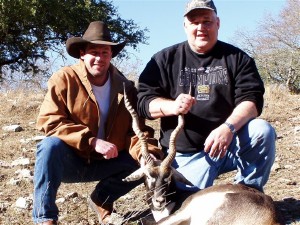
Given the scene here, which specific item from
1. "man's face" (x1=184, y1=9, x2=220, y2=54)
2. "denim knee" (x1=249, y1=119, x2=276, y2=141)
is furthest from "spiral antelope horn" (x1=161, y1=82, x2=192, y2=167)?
"man's face" (x1=184, y1=9, x2=220, y2=54)

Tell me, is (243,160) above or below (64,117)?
below

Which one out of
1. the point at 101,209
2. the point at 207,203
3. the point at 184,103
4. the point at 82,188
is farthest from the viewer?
the point at 82,188

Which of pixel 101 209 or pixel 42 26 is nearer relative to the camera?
pixel 101 209

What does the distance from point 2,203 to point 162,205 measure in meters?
1.98

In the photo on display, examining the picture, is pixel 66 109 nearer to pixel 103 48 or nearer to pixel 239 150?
pixel 103 48

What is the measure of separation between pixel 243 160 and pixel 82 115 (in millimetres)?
1434

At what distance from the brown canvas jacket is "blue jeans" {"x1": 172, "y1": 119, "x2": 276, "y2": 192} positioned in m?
0.33

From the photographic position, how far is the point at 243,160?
14.5ft

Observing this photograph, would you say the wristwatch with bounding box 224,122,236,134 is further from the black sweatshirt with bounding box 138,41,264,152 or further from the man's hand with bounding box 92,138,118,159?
the man's hand with bounding box 92,138,118,159

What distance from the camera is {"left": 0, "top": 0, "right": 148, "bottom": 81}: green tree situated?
11.4m

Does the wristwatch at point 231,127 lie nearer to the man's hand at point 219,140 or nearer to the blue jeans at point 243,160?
the man's hand at point 219,140

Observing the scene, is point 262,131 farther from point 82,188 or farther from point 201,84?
point 82,188

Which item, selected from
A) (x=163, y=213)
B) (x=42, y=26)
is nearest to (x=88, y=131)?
(x=163, y=213)

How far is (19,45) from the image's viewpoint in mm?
12672
